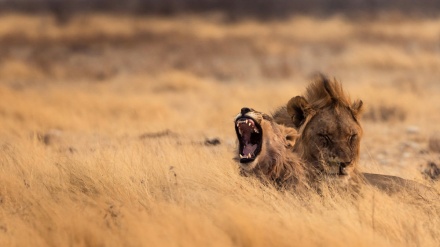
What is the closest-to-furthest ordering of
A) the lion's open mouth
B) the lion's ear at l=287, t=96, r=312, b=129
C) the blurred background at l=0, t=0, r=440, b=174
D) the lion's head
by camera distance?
the lion's open mouth
the lion's head
the lion's ear at l=287, t=96, r=312, b=129
the blurred background at l=0, t=0, r=440, b=174

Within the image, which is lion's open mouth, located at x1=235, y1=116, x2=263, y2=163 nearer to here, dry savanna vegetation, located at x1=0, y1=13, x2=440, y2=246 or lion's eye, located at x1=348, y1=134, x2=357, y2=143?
dry savanna vegetation, located at x1=0, y1=13, x2=440, y2=246

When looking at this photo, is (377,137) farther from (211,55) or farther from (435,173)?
(211,55)

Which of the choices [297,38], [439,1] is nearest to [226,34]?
[297,38]

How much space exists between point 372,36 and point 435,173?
69.1 feet

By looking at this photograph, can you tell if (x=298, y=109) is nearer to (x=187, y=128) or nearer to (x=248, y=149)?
(x=248, y=149)

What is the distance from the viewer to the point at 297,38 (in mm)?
29969

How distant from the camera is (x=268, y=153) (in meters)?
6.54

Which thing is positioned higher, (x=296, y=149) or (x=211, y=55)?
(x=296, y=149)

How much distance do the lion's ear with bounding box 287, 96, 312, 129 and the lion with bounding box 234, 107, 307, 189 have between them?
27cm

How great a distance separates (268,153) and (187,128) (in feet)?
19.7

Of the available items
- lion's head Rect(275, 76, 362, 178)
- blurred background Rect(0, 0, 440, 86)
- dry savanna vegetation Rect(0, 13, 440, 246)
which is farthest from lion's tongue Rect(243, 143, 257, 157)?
blurred background Rect(0, 0, 440, 86)

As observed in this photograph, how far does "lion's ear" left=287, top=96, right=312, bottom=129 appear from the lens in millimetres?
6879

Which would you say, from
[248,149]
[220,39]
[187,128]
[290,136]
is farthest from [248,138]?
[220,39]

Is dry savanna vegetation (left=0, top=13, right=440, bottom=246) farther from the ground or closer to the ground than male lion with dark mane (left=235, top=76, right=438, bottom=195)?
closer to the ground
